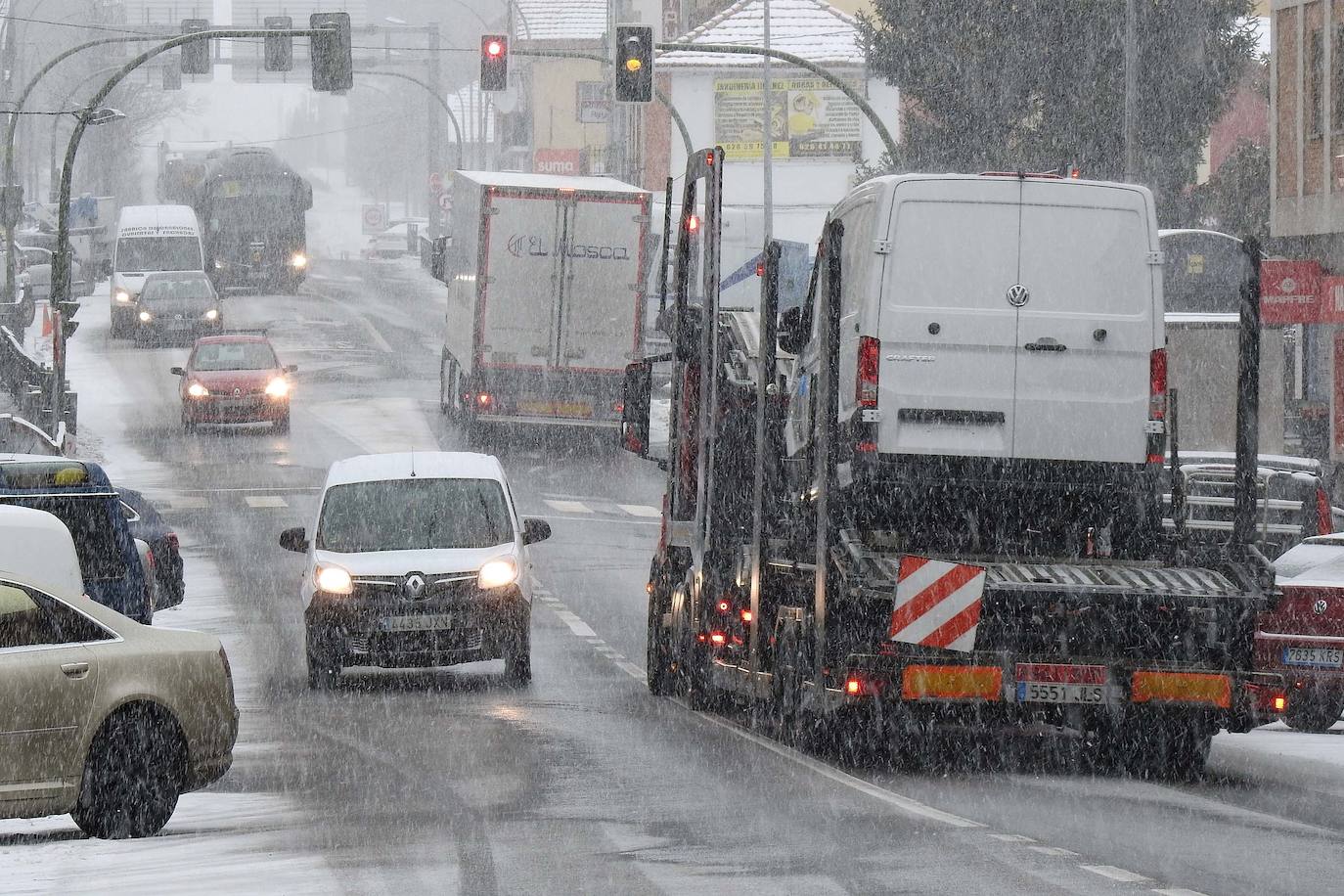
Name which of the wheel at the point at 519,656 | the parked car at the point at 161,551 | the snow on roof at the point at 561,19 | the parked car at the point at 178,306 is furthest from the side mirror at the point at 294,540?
the snow on roof at the point at 561,19

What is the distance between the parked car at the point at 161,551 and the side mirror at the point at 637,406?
20.3ft

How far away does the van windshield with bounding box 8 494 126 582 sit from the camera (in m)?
14.4

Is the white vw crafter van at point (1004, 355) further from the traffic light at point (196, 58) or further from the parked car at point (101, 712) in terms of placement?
the traffic light at point (196, 58)

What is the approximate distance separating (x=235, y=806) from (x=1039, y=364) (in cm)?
496

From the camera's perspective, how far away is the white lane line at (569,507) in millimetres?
33125

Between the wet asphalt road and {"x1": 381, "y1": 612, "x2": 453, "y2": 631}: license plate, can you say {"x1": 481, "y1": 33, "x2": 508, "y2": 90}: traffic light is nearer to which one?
the wet asphalt road

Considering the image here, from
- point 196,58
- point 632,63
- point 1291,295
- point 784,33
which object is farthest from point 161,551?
point 784,33

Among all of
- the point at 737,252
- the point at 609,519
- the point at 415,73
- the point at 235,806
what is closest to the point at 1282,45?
the point at 737,252

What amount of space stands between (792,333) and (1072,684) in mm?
3210

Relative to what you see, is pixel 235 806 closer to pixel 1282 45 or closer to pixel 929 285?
pixel 929 285

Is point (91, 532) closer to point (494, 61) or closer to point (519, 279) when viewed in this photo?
point (519, 279)

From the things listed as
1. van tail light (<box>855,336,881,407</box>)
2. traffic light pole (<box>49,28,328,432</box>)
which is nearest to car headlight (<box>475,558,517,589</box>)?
van tail light (<box>855,336,881,407</box>)

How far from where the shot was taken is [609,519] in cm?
3247

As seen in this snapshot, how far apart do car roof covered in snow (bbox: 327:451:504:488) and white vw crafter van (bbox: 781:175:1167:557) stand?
18.9 ft
